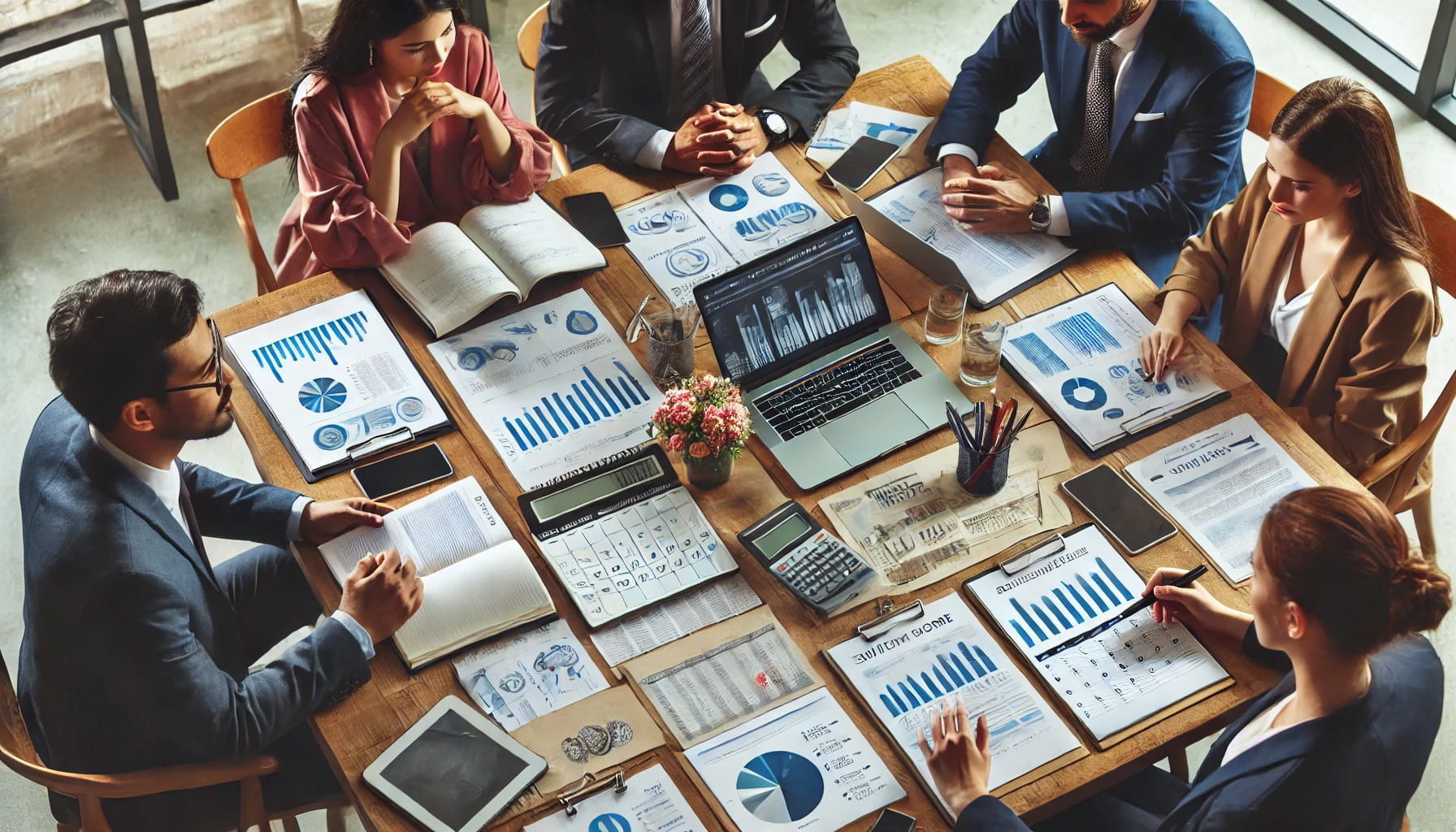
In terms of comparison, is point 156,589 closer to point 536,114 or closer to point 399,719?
point 399,719

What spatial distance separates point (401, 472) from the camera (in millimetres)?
2803

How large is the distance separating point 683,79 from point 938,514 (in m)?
1.63

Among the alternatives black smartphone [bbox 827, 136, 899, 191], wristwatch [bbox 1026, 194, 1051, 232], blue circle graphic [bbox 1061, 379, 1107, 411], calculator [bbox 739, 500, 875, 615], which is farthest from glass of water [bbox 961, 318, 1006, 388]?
black smartphone [bbox 827, 136, 899, 191]

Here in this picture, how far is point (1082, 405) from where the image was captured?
9.68 feet

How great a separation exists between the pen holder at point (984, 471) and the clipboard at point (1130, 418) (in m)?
0.17

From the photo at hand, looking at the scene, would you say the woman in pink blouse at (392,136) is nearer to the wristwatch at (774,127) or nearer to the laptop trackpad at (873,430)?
the wristwatch at (774,127)

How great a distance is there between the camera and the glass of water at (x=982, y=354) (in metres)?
2.93

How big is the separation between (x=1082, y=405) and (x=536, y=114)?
5.26ft

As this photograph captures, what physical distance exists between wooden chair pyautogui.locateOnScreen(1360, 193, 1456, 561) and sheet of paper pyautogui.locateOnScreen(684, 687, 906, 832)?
1.37m

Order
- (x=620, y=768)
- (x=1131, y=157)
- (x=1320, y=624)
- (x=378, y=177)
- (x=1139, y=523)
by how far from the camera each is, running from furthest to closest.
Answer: (x=1131, y=157) < (x=378, y=177) < (x=1139, y=523) < (x=620, y=768) < (x=1320, y=624)

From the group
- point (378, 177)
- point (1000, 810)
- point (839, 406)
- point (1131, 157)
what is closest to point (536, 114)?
point (378, 177)

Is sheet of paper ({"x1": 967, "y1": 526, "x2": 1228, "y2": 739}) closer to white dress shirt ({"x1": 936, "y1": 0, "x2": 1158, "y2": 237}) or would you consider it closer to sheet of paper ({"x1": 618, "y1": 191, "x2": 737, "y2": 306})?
white dress shirt ({"x1": 936, "y1": 0, "x2": 1158, "y2": 237})

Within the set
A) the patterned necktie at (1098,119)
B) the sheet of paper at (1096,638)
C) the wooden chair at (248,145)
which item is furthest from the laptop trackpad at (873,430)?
the wooden chair at (248,145)

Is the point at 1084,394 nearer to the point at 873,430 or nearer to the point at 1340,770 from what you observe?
the point at 873,430
